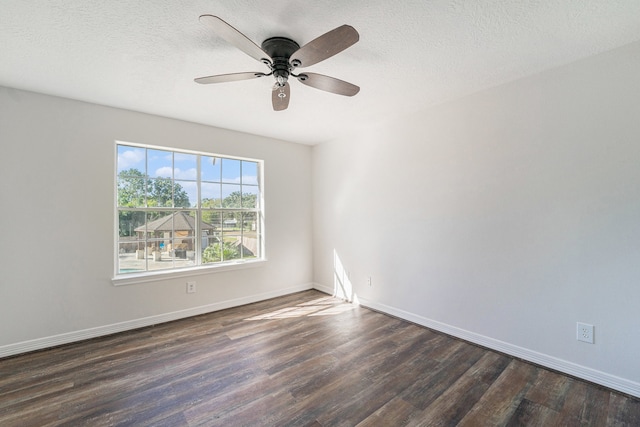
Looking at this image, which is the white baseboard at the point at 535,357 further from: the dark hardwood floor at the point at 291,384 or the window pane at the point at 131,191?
the window pane at the point at 131,191

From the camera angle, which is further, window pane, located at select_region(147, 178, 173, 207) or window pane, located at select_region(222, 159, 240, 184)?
window pane, located at select_region(222, 159, 240, 184)

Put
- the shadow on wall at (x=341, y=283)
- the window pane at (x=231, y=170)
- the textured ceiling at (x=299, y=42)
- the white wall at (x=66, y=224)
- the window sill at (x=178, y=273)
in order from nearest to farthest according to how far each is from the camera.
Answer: the textured ceiling at (x=299, y=42), the white wall at (x=66, y=224), the window sill at (x=178, y=273), the window pane at (x=231, y=170), the shadow on wall at (x=341, y=283)

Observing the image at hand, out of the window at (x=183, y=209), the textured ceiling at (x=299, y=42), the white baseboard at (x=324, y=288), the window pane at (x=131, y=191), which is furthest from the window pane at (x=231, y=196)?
the white baseboard at (x=324, y=288)

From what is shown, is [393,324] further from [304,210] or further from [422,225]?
[304,210]

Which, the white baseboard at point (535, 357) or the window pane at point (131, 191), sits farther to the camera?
the window pane at point (131, 191)

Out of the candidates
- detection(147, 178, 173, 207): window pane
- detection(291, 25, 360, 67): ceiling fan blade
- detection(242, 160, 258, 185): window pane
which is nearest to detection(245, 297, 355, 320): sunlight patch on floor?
detection(147, 178, 173, 207): window pane

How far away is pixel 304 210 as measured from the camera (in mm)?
4461

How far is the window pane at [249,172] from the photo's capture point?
3.95 m

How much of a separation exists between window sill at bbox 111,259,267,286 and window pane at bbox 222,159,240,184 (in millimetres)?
1175

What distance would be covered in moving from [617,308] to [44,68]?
15.3ft

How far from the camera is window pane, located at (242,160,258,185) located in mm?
3953

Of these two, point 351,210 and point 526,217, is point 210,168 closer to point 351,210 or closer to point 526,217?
point 351,210

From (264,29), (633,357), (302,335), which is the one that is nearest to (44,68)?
(264,29)

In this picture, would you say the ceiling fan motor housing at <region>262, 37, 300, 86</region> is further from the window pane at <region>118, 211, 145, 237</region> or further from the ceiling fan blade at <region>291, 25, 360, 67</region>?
the window pane at <region>118, 211, 145, 237</region>
